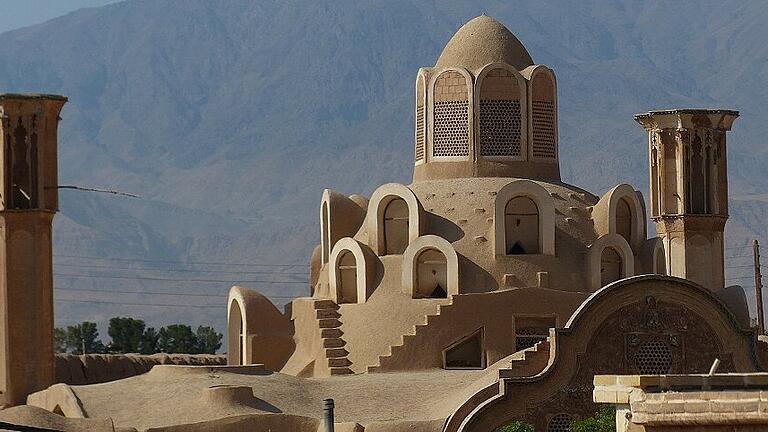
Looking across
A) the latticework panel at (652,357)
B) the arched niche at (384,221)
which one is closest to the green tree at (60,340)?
the arched niche at (384,221)

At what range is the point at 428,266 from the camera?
4900 cm

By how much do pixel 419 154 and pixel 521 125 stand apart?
2.57 m

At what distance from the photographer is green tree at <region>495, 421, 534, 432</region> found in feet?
135

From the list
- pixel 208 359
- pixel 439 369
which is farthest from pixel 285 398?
pixel 208 359

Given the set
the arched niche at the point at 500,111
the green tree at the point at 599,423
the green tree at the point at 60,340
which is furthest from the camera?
A: the green tree at the point at 60,340

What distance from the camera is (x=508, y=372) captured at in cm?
4325

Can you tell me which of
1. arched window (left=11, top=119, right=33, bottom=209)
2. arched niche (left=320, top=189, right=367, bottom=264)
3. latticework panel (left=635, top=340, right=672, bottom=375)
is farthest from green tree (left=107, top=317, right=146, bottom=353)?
latticework panel (left=635, top=340, right=672, bottom=375)

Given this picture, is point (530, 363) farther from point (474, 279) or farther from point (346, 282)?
point (346, 282)

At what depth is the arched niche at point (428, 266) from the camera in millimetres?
48562

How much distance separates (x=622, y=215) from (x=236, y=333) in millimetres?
9509

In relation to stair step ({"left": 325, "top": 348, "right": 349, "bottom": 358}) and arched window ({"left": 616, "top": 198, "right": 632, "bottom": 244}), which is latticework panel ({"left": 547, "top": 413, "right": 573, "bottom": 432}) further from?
arched window ({"left": 616, "top": 198, "right": 632, "bottom": 244})

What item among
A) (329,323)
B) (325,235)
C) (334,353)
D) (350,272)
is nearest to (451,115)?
(325,235)

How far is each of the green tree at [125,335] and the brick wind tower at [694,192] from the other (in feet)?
148

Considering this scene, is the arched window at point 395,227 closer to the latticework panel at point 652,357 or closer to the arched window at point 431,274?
the arched window at point 431,274
